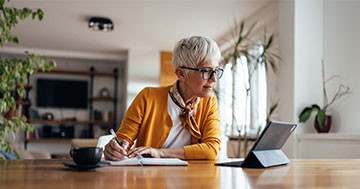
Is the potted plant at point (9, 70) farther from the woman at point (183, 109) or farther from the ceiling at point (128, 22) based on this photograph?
the ceiling at point (128, 22)

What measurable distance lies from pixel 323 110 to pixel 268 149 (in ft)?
7.22

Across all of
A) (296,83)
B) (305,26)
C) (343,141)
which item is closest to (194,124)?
(343,141)

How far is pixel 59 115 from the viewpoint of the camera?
8.20 m

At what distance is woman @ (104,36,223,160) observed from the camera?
177 cm

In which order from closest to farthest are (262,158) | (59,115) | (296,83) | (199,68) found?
(262,158)
(199,68)
(296,83)
(59,115)

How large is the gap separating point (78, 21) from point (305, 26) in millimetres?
3128

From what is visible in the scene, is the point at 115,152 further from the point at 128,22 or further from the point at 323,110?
the point at 128,22

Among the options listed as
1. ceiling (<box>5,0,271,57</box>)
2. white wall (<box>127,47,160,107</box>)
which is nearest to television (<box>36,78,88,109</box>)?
ceiling (<box>5,0,271,57</box>)

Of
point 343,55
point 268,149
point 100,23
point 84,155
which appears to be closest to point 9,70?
point 84,155

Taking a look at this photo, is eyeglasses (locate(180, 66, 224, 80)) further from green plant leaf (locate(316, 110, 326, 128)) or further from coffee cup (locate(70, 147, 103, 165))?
green plant leaf (locate(316, 110, 326, 128))

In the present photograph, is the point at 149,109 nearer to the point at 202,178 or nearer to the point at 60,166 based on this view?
the point at 60,166

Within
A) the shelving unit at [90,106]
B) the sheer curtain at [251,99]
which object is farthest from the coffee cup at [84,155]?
the shelving unit at [90,106]

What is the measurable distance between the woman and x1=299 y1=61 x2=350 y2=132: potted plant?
1.89 meters

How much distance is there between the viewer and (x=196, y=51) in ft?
5.76
